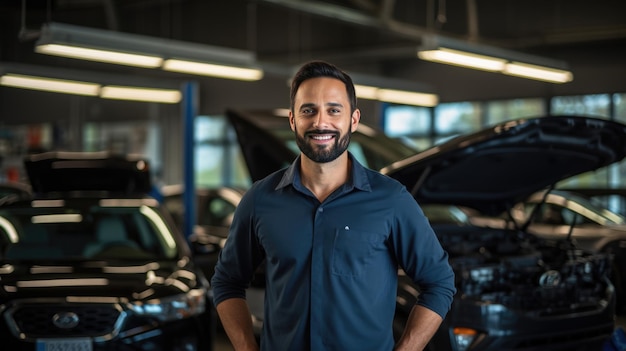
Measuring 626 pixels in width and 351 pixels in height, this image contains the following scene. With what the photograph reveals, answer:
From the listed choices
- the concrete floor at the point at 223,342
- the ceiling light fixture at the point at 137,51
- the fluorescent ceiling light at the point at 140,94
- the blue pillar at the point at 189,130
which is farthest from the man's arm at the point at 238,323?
the fluorescent ceiling light at the point at 140,94

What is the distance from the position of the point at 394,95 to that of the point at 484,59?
3.48 m

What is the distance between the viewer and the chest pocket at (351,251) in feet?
7.34

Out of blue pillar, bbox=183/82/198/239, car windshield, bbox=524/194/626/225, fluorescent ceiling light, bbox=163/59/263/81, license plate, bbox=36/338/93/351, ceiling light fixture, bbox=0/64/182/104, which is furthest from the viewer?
ceiling light fixture, bbox=0/64/182/104

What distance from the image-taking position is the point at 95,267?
5.10m

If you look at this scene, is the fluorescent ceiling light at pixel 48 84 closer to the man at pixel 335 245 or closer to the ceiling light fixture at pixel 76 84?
the ceiling light fixture at pixel 76 84

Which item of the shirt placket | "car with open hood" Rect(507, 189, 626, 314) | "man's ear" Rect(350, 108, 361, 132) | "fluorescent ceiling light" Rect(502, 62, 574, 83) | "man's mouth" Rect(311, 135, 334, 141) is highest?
"fluorescent ceiling light" Rect(502, 62, 574, 83)

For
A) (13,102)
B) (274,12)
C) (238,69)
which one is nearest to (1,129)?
Answer: (13,102)

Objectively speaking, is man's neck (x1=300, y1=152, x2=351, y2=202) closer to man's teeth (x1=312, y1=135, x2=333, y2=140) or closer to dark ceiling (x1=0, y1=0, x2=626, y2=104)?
man's teeth (x1=312, y1=135, x2=333, y2=140)

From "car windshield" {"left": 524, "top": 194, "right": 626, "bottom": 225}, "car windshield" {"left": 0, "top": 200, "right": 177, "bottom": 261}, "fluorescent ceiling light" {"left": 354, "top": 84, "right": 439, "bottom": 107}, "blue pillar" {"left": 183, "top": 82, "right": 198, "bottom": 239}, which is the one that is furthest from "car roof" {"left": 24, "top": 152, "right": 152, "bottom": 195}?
"fluorescent ceiling light" {"left": 354, "top": 84, "right": 439, "bottom": 107}

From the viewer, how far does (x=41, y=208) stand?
5.50 metres

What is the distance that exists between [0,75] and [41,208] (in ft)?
15.4

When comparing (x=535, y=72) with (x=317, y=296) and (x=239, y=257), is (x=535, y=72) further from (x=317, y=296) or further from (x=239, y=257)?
(x=317, y=296)

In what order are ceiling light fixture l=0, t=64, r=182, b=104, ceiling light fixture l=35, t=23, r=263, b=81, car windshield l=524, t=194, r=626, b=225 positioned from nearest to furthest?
ceiling light fixture l=35, t=23, r=263, b=81
car windshield l=524, t=194, r=626, b=225
ceiling light fixture l=0, t=64, r=182, b=104

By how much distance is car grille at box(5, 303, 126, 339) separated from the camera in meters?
4.47
